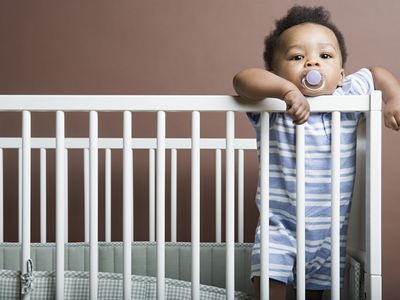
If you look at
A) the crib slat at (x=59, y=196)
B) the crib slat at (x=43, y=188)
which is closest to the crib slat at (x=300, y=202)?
the crib slat at (x=59, y=196)

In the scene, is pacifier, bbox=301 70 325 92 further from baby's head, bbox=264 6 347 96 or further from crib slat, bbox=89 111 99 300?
crib slat, bbox=89 111 99 300

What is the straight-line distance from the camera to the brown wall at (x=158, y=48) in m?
2.12

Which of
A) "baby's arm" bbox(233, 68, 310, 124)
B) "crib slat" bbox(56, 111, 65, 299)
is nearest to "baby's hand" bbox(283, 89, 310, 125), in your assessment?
"baby's arm" bbox(233, 68, 310, 124)

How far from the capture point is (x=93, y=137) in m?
1.08

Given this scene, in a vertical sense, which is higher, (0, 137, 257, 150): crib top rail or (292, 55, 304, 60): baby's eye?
(292, 55, 304, 60): baby's eye

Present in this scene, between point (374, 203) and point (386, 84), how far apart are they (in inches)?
10.9

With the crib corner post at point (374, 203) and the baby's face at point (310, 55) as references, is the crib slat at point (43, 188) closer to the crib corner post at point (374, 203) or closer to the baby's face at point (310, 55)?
the baby's face at point (310, 55)

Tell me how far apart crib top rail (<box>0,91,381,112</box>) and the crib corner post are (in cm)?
2

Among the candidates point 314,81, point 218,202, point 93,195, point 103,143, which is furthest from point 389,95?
point 103,143

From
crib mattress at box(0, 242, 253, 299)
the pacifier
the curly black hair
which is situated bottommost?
crib mattress at box(0, 242, 253, 299)

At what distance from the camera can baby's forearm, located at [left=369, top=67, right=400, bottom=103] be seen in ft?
4.10

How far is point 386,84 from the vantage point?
129 cm

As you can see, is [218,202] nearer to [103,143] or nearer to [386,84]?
[103,143]

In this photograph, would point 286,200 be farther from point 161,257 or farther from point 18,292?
point 18,292
